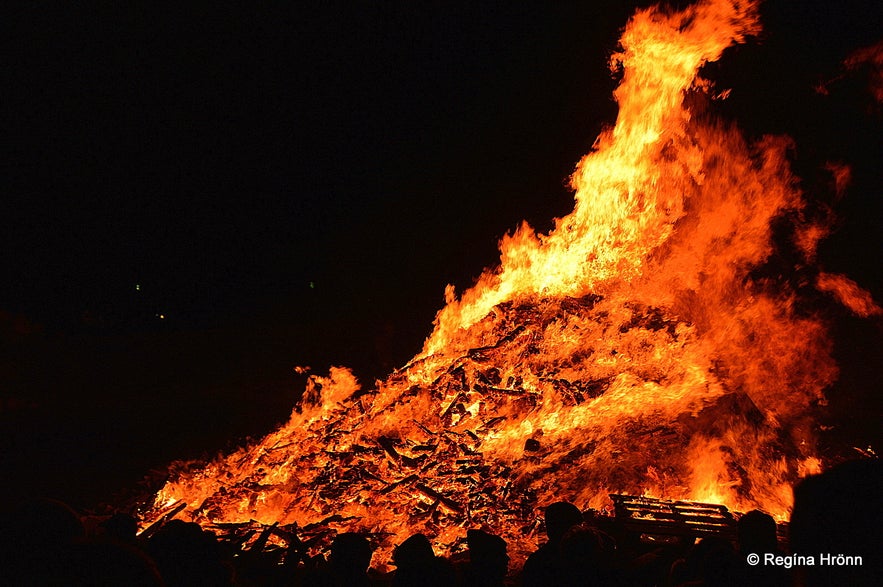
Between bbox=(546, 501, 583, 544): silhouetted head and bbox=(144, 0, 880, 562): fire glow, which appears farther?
bbox=(144, 0, 880, 562): fire glow

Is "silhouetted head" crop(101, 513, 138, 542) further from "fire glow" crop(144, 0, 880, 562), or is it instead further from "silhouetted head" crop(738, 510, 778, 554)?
"silhouetted head" crop(738, 510, 778, 554)

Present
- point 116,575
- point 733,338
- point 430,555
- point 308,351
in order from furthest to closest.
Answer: point 308,351 < point 733,338 < point 430,555 < point 116,575

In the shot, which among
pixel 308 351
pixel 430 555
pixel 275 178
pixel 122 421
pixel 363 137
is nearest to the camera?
pixel 430 555

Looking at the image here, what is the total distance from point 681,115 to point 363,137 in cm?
813

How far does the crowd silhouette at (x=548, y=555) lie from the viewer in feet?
4.11

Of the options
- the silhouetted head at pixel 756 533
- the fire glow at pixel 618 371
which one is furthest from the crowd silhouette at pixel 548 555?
the fire glow at pixel 618 371

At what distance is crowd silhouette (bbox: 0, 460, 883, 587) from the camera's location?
1.25 meters

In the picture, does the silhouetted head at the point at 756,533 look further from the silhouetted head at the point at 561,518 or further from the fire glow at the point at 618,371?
the fire glow at the point at 618,371

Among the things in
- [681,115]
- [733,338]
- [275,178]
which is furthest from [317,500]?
[275,178]

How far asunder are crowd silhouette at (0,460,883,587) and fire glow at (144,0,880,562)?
41.5 inches

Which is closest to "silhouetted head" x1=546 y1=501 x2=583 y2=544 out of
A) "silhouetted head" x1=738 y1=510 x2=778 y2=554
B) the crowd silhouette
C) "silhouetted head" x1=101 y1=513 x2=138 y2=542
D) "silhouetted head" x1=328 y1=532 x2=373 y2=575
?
the crowd silhouette

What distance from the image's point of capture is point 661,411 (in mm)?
5613

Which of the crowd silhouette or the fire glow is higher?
the fire glow

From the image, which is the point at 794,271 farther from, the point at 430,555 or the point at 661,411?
the point at 430,555
